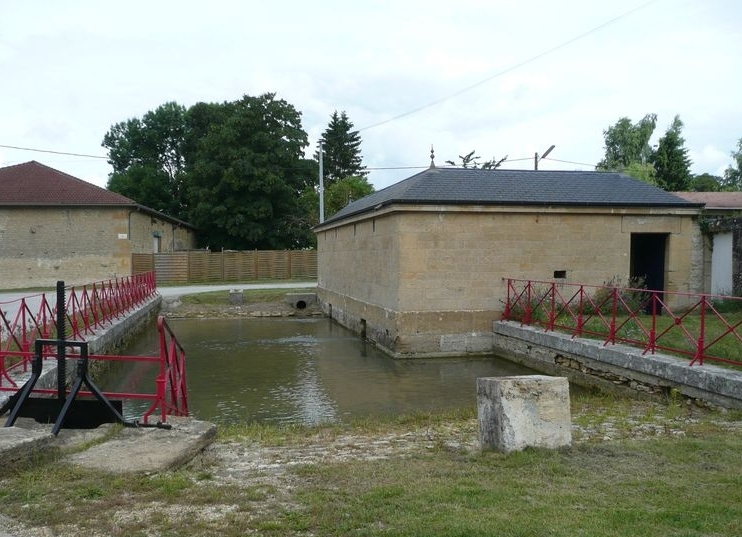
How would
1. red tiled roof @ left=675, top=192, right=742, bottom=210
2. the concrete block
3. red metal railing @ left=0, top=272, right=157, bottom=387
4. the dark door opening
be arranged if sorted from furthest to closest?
red tiled roof @ left=675, top=192, right=742, bottom=210
the dark door opening
red metal railing @ left=0, top=272, right=157, bottom=387
the concrete block

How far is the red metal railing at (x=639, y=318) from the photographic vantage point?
8.48 meters

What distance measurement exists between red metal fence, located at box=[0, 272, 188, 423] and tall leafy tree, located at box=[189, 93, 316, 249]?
55.1 feet

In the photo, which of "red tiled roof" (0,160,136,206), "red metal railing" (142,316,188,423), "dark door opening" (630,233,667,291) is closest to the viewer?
"red metal railing" (142,316,188,423)

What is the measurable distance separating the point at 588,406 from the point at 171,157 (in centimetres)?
5043

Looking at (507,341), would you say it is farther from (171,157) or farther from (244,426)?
(171,157)

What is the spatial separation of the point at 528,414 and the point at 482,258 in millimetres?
9180

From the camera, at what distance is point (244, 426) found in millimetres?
7621

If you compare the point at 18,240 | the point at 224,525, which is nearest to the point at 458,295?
the point at 224,525

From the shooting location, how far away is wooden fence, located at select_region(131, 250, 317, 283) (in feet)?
104

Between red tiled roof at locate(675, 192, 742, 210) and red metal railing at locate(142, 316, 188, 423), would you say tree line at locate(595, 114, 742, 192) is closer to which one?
red tiled roof at locate(675, 192, 742, 210)

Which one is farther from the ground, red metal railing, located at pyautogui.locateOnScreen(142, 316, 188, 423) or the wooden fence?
the wooden fence

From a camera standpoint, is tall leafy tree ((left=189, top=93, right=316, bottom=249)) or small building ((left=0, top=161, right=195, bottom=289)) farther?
tall leafy tree ((left=189, top=93, right=316, bottom=249))

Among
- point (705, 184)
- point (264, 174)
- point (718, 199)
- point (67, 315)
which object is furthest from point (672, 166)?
point (67, 315)

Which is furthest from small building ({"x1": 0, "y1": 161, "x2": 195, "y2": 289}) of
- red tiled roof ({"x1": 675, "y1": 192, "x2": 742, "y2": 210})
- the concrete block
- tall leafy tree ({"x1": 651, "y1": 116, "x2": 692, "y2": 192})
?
tall leafy tree ({"x1": 651, "y1": 116, "x2": 692, "y2": 192})
